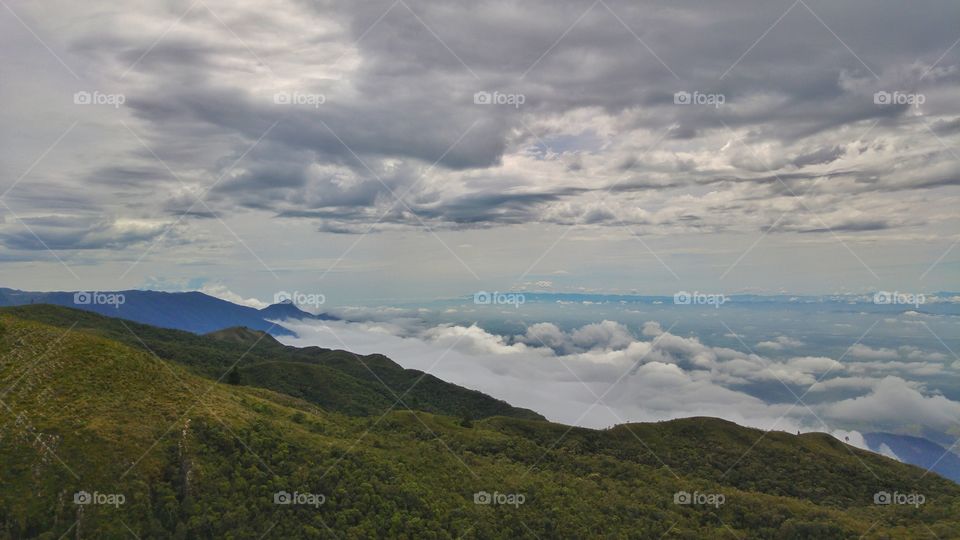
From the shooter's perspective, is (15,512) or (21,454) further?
(21,454)

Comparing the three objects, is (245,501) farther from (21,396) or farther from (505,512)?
(505,512)

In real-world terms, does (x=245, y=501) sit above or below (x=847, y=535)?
above

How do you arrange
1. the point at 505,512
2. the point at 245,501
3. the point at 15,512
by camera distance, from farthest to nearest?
the point at 505,512, the point at 245,501, the point at 15,512

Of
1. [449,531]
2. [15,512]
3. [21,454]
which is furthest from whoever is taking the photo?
[449,531]

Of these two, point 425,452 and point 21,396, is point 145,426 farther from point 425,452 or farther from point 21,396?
point 425,452

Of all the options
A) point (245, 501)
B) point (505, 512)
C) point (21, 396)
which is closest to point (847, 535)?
point (505, 512)

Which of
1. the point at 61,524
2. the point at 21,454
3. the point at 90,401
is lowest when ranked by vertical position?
the point at 61,524

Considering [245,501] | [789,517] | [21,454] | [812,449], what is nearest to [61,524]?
[21,454]
